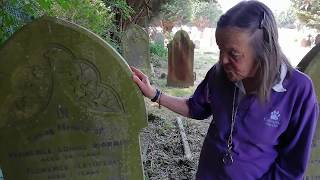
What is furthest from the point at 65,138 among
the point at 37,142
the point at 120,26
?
the point at 120,26

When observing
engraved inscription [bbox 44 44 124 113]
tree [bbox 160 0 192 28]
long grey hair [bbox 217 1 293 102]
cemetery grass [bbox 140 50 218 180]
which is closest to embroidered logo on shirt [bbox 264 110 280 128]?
long grey hair [bbox 217 1 293 102]

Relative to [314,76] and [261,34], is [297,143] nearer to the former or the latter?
[261,34]

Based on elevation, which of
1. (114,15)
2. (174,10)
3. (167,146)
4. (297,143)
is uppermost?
(174,10)

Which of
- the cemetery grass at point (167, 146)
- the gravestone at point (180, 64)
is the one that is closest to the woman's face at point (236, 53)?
the cemetery grass at point (167, 146)

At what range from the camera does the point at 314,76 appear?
2.91 metres

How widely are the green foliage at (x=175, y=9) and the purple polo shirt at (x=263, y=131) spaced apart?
51.6ft

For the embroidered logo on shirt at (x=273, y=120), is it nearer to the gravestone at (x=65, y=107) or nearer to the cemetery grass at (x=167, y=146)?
the gravestone at (x=65, y=107)

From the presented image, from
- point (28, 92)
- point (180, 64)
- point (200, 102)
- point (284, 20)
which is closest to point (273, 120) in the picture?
point (200, 102)

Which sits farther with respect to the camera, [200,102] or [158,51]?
[158,51]

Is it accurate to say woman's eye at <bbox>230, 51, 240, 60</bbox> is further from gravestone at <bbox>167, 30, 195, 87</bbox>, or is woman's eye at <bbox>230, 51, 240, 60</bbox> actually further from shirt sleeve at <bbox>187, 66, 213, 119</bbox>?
gravestone at <bbox>167, 30, 195, 87</bbox>

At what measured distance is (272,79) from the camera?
1752mm

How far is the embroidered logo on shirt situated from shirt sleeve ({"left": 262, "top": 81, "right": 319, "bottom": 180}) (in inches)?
2.7

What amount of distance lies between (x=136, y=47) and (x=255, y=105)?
8631 mm

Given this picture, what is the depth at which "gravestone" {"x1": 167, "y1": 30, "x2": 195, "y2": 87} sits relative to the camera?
9.19 m
